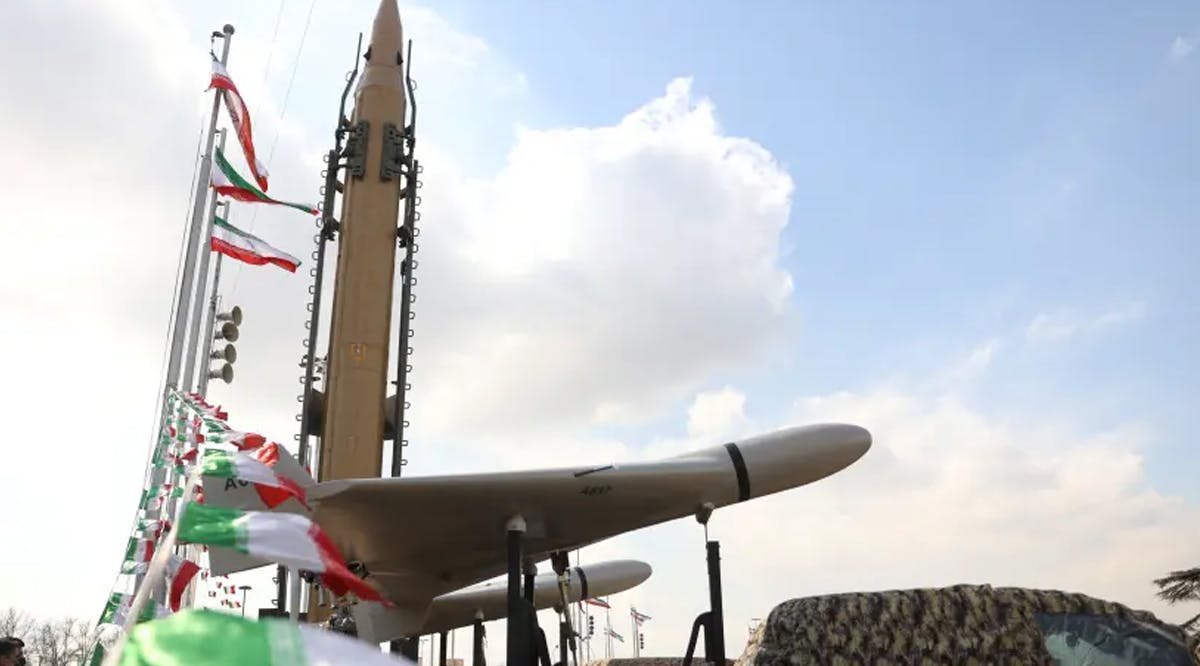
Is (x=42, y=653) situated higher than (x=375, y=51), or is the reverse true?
(x=375, y=51)

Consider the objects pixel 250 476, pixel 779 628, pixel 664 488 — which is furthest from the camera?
pixel 664 488

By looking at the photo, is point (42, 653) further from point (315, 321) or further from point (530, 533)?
point (530, 533)

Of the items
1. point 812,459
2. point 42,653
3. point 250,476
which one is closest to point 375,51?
point 812,459

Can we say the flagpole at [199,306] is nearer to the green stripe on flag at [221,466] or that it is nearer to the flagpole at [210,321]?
the flagpole at [210,321]

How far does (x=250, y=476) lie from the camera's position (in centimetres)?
423

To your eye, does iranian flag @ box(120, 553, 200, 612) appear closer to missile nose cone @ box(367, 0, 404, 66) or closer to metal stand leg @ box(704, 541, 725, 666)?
metal stand leg @ box(704, 541, 725, 666)

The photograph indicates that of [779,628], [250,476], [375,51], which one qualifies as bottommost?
[779,628]

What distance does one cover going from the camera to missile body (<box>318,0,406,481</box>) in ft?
39.3

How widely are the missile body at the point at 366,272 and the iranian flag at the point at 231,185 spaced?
3.75ft

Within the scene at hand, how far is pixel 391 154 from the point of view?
13445mm

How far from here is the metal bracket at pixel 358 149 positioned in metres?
13.3

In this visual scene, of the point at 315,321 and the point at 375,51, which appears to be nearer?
the point at 315,321

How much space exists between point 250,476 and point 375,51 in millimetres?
11212

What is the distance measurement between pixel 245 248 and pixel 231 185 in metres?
1.01
